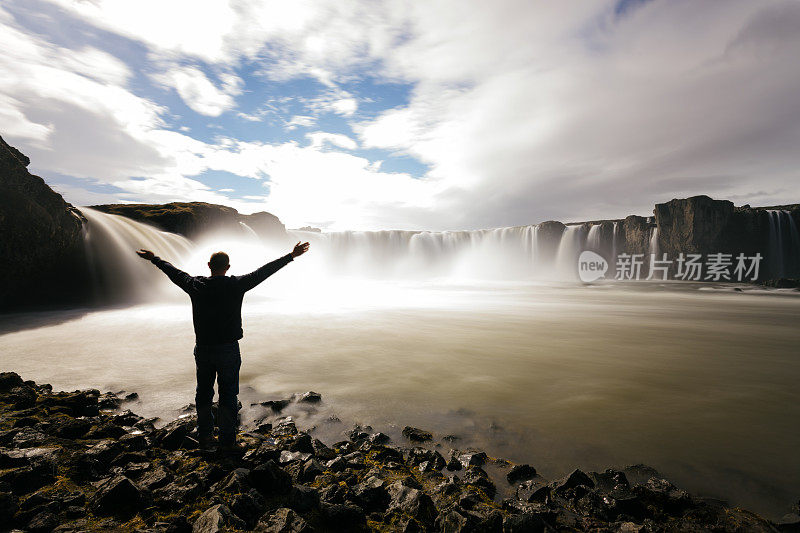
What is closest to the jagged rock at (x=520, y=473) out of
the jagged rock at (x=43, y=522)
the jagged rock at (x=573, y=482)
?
the jagged rock at (x=573, y=482)

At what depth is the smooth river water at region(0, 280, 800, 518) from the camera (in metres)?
4.78

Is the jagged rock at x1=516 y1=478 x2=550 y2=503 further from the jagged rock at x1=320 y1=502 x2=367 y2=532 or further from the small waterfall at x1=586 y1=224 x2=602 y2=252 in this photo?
the small waterfall at x1=586 y1=224 x2=602 y2=252

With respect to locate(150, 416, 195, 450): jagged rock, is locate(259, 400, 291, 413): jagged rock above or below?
below

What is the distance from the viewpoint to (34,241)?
1728 centimetres

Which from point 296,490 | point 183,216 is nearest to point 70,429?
point 296,490

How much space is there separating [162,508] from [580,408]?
6.47 m

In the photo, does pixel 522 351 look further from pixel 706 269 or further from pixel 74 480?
pixel 706 269

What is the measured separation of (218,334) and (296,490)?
2151 millimetres

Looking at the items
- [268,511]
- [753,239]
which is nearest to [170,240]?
[268,511]

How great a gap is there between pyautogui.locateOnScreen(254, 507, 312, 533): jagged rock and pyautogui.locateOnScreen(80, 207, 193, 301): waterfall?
80.3ft

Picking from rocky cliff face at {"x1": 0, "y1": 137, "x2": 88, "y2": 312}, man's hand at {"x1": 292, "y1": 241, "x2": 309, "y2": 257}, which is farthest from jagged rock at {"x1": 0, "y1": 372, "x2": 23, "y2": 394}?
rocky cliff face at {"x1": 0, "y1": 137, "x2": 88, "y2": 312}

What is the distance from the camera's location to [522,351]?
11.1 meters

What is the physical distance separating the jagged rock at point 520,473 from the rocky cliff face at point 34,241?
934 inches

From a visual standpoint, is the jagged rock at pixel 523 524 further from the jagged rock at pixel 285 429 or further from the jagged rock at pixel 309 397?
the jagged rock at pixel 309 397
